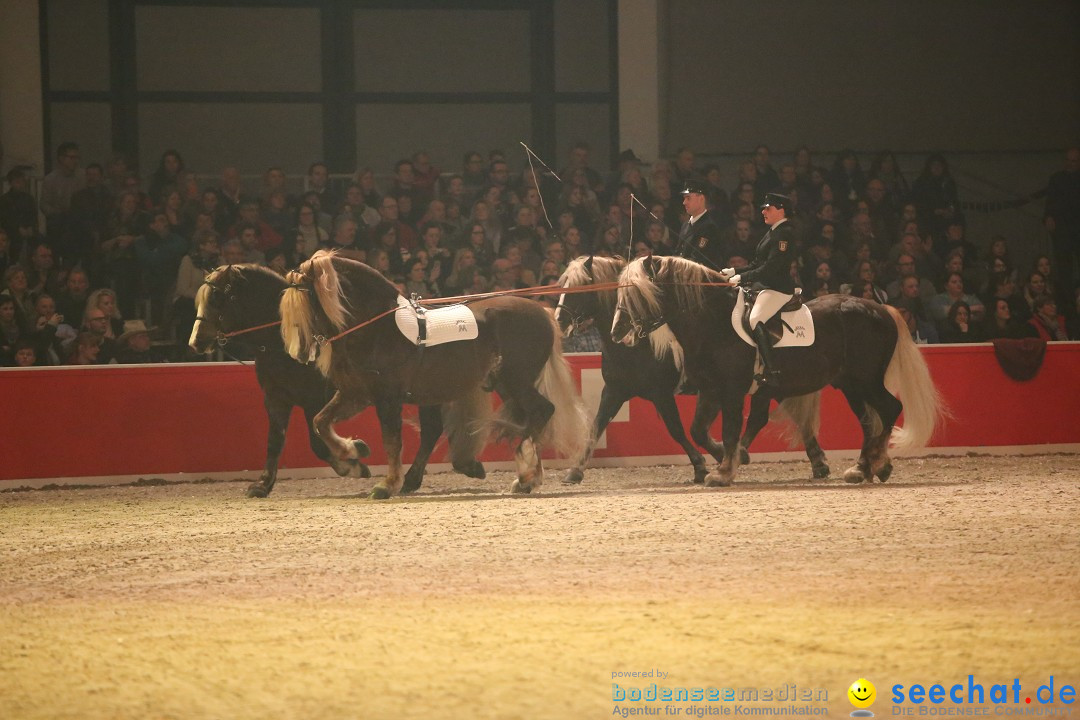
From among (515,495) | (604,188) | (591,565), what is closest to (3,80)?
(604,188)

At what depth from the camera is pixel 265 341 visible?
36.4ft

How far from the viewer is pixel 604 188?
16.6 m

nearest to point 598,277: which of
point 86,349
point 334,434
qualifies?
point 334,434

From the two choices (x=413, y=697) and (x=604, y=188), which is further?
(x=604, y=188)

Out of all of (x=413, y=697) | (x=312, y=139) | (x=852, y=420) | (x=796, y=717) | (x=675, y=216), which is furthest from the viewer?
(x=312, y=139)

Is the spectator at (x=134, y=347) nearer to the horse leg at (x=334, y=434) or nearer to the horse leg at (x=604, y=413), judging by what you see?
the horse leg at (x=334, y=434)

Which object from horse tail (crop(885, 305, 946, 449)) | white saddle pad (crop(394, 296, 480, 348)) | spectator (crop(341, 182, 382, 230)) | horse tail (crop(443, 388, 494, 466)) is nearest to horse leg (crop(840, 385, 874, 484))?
horse tail (crop(885, 305, 946, 449))

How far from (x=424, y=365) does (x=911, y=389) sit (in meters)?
4.41

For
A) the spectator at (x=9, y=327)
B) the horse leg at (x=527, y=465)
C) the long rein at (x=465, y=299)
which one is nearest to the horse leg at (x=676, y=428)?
the long rein at (x=465, y=299)

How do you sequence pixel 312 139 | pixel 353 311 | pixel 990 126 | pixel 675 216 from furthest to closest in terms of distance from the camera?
pixel 990 126 < pixel 312 139 < pixel 675 216 < pixel 353 311

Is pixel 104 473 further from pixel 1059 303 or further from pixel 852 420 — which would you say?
pixel 1059 303

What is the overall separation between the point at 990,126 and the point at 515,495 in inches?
480

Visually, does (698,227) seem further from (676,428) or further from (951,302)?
(951,302)

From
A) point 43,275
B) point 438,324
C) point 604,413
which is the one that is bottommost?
point 604,413
